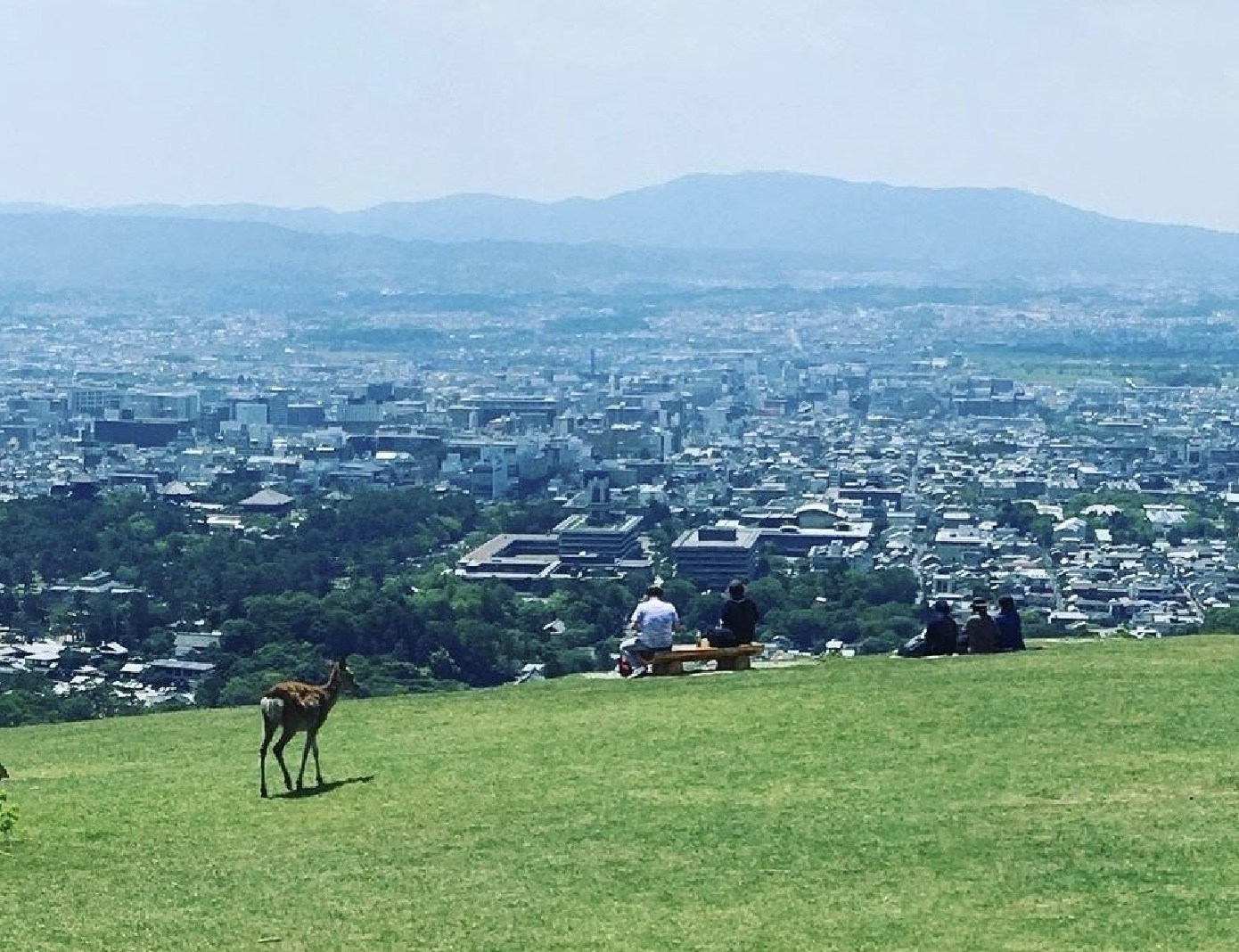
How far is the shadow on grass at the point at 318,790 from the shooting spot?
1112cm

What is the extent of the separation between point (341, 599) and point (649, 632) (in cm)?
2206

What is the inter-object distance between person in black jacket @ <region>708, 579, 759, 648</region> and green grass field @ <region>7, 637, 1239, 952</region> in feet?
5.47

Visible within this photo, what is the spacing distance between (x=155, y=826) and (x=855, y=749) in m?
3.68

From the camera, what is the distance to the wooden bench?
49.9ft

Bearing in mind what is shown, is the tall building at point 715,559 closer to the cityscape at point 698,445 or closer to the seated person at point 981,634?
the cityscape at point 698,445

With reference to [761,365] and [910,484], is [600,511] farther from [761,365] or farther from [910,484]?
[761,365]

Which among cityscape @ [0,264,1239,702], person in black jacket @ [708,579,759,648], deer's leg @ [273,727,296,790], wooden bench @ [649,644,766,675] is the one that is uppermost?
deer's leg @ [273,727,296,790]

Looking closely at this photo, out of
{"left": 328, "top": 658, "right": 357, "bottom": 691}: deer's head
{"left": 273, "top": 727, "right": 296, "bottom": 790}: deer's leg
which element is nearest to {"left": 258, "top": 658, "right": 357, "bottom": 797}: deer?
{"left": 273, "top": 727, "right": 296, "bottom": 790}: deer's leg

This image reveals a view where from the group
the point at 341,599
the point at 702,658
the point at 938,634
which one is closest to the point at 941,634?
the point at 938,634

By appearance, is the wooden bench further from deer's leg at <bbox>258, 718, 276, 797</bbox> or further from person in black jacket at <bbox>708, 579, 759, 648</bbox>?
deer's leg at <bbox>258, 718, 276, 797</bbox>

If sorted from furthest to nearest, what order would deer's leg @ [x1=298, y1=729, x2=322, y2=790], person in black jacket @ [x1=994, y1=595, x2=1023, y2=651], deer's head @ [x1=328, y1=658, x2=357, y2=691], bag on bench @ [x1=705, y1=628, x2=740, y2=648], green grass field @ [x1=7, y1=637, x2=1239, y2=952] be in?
bag on bench @ [x1=705, y1=628, x2=740, y2=648] < person in black jacket @ [x1=994, y1=595, x2=1023, y2=651] < deer's head @ [x1=328, y1=658, x2=357, y2=691] < deer's leg @ [x1=298, y1=729, x2=322, y2=790] < green grass field @ [x1=7, y1=637, x2=1239, y2=952]

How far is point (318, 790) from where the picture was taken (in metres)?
11.2

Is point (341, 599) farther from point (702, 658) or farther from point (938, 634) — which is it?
point (938, 634)

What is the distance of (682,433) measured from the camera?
90938 mm
